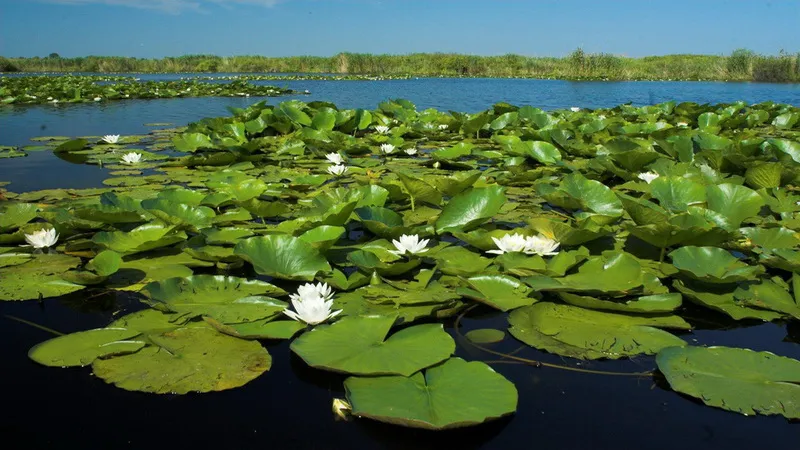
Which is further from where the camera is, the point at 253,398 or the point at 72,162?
the point at 72,162

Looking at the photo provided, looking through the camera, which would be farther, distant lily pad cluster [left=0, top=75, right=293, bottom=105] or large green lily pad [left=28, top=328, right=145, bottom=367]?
distant lily pad cluster [left=0, top=75, right=293, bottom=105]

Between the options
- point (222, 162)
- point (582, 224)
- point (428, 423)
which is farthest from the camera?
point (222, 162)

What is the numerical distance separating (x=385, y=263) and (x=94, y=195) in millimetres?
2084

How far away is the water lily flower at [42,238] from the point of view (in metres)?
2.06

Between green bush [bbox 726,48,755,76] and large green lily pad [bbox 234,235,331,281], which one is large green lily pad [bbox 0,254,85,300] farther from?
green bush [bbox 726,48,755,76]

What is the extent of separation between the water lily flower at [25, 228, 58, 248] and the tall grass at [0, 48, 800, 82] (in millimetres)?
25367

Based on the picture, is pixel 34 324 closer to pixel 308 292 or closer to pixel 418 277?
pixel 308 292

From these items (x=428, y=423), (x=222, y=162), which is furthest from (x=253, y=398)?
(x=222, y=162)

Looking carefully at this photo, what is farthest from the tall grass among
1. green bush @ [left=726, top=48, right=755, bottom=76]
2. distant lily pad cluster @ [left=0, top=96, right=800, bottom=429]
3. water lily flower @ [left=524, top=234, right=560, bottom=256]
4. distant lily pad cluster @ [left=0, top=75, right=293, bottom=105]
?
water lily flower @ [left=524, top=234, right=560, bottom=256]

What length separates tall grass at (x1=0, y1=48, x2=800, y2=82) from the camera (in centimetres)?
2239

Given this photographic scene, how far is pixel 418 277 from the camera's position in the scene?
1.85 metres

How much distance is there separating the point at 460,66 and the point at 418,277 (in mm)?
33165

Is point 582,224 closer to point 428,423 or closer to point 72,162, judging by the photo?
point 428,423

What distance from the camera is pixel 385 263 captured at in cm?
182
